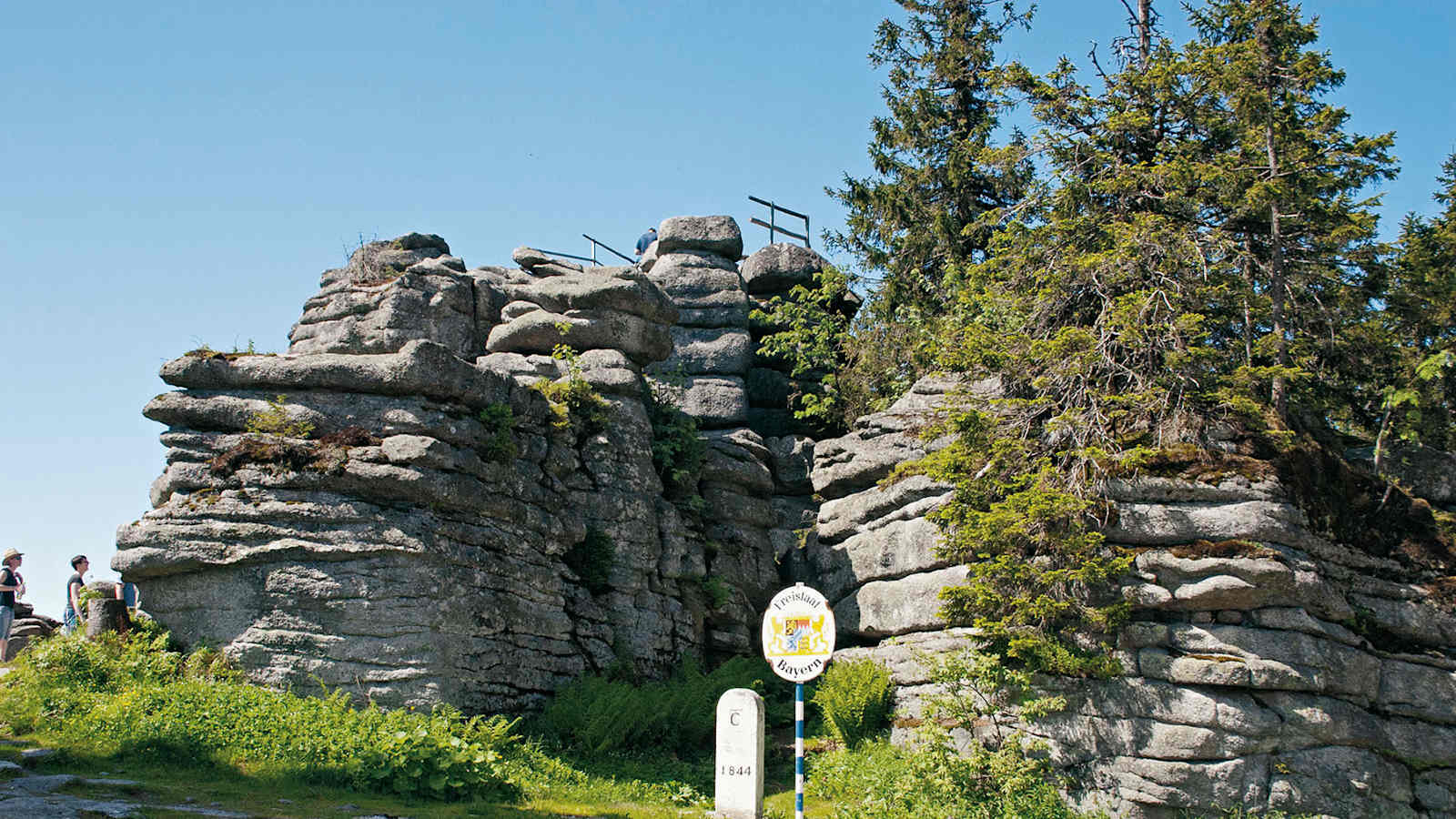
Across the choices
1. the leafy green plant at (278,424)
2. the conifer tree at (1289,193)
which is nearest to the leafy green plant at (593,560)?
the leafy green plant at (278,424)

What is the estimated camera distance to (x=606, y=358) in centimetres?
2039

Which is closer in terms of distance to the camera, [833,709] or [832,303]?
[833,709]

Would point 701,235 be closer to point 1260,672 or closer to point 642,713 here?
point 642,713

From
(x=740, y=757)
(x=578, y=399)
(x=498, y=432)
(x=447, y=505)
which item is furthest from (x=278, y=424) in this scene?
(x=740, y=757)

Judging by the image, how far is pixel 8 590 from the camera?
17844mm

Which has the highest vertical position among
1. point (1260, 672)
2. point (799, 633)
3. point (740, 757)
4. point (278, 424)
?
point (278, 424)

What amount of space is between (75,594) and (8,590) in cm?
207

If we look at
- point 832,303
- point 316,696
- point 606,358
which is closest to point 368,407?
point 316,696

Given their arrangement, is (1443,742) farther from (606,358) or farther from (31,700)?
(31,700)

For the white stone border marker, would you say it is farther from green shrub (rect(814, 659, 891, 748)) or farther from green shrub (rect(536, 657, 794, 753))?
green shrub (rect(814, 659, 891, 748))

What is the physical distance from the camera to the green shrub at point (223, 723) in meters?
12.8

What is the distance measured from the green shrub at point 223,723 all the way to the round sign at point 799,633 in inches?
150

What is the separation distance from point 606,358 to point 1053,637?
942 cm

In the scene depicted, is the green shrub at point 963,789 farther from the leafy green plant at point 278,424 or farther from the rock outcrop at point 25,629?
the rock outcrop at point 25,629
